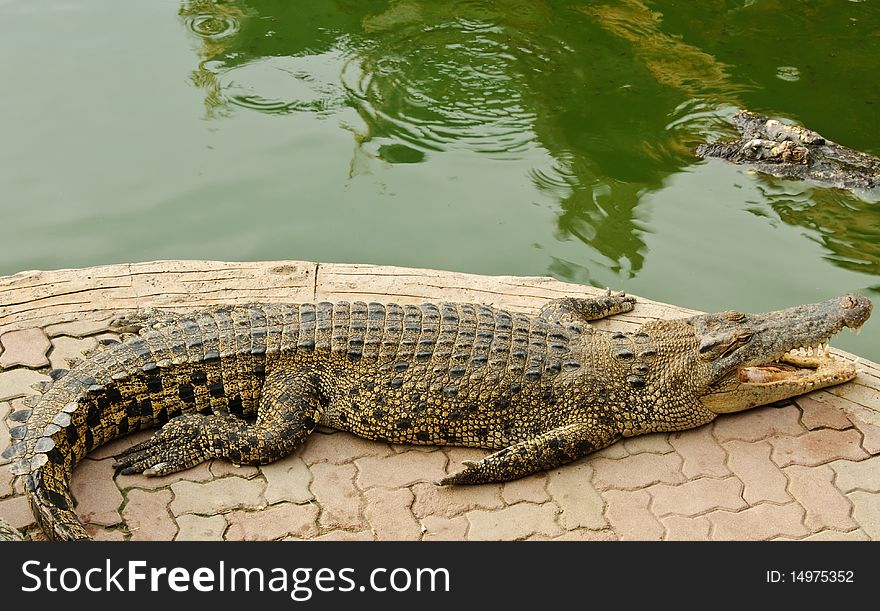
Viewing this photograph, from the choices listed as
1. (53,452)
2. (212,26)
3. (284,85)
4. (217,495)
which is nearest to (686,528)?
(217,495)

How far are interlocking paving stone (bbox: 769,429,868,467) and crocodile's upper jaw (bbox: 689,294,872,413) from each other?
27 cm

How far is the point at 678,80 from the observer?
10.1 metres

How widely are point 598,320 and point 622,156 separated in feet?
10.3

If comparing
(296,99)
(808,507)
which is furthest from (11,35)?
(808,507)

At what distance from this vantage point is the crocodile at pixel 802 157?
8.29m

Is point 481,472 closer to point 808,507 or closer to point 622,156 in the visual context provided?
point 808,507

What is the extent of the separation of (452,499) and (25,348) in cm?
296

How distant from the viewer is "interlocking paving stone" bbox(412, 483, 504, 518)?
4629 mm

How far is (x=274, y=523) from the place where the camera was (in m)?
4.51

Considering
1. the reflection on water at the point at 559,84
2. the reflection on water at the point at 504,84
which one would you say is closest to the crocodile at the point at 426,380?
the reflection on water at the point at 559,84

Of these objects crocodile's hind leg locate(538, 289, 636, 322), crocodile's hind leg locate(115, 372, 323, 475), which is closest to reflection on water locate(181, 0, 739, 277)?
crocodile's hind leg locate(538, 289, 636, 322)

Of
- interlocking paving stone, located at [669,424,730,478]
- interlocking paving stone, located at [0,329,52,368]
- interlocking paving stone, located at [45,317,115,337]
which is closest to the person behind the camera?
interlocking paving stone, located at [669,424,730,478]

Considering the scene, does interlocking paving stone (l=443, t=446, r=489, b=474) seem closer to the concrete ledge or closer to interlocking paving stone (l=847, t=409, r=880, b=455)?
the concrete ledge
